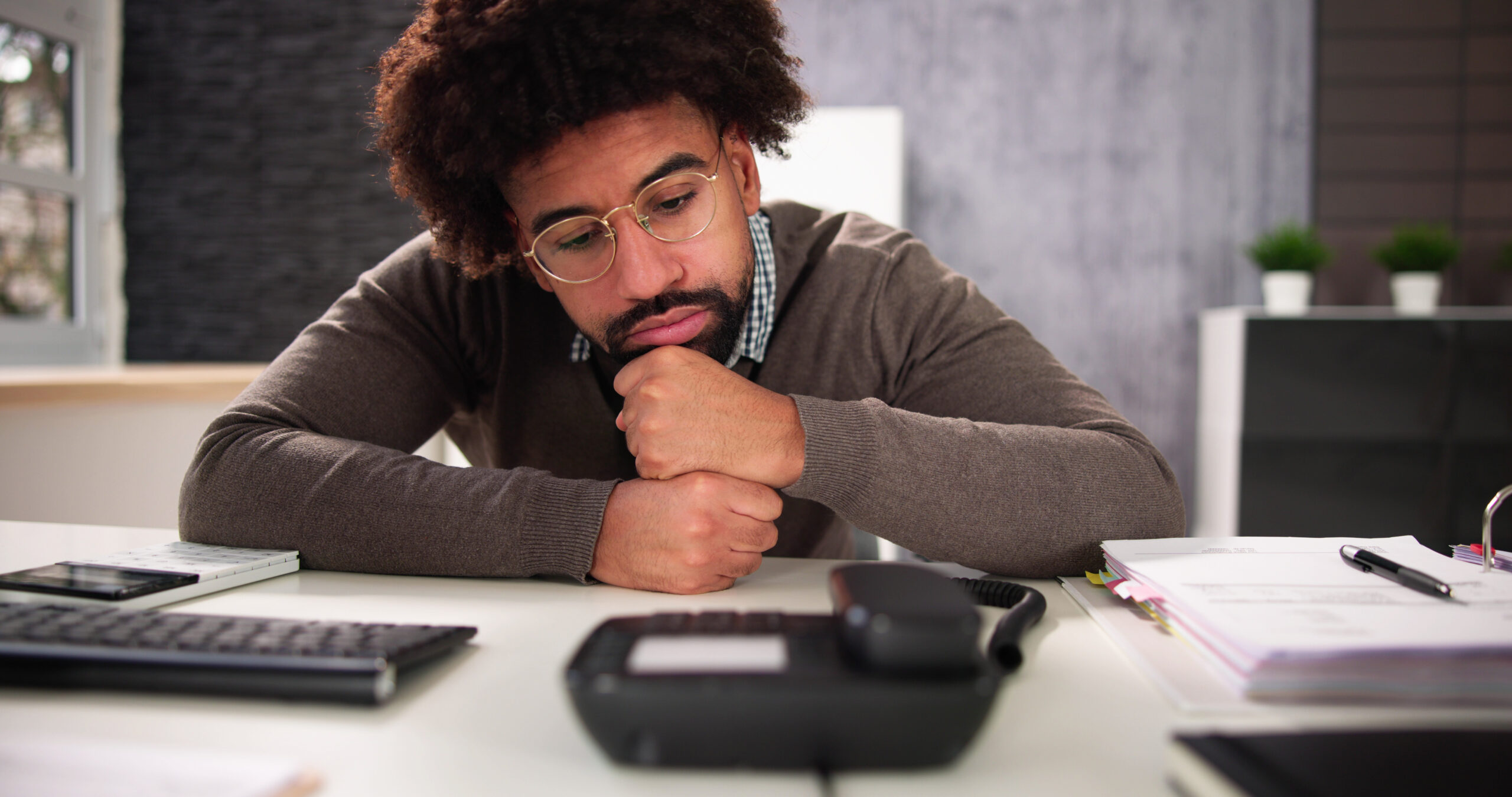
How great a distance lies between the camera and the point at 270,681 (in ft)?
1.62

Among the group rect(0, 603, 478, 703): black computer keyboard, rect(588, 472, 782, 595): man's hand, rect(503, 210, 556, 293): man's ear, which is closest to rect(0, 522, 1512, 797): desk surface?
rect(0, 603, 478, 703): black computer keyboard

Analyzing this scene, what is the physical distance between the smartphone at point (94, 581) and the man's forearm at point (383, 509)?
0.41ft

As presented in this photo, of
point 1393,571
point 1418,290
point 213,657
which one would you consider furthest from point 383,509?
point 1418,290

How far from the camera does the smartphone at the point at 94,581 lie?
69cm

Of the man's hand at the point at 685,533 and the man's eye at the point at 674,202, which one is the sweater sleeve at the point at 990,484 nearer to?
the man's hand at the point at 685,533

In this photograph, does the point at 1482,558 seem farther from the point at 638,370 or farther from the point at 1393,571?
the point at 638,370

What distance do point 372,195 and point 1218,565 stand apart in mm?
2744

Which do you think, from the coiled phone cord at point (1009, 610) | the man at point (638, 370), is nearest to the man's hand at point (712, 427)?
the man at point (638, 370)

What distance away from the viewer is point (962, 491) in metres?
0.82

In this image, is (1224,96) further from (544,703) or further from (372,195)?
(544,703)

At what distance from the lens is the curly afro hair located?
41.0 inches

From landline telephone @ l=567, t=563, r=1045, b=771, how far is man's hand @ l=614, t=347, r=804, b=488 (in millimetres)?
393

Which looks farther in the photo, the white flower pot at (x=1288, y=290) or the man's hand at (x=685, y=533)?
the white flower pot at (x=1288, y=290)

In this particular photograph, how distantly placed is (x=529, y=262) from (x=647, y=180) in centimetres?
29
